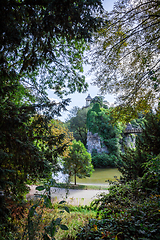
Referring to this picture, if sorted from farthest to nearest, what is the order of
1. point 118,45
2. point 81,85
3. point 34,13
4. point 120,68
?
point 120,68
point 118,45
point 81,85
point 34,13

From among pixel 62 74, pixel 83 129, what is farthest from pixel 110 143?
pixel 62 74

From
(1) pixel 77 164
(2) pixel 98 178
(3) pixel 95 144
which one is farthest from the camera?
(3) pixel 95 144

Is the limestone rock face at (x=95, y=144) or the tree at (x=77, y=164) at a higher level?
the limestone rock face at (x=95, y=144)

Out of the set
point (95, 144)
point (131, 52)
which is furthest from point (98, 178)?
point (131, 52)

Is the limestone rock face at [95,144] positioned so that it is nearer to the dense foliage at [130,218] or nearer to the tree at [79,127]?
the tree at [79,127]

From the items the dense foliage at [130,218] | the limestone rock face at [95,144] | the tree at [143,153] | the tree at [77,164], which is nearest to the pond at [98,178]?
the tree at [77,164]

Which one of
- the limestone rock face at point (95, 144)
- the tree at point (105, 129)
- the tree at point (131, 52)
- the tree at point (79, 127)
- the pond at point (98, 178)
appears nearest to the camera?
the tree at point (131, 52)

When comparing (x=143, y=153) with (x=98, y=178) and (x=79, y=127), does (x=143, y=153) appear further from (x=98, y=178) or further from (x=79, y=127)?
(x=79, y=127)

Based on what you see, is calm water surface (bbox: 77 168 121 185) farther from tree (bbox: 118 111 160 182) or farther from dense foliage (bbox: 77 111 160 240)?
dense foliage (bbox: 77 111 160 240)

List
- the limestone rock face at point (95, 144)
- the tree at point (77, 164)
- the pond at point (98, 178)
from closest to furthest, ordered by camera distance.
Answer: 1. the tree at point (77, 164)
2. the pond at point (98, 178)
3. the limestone rock face at point (95, 144)

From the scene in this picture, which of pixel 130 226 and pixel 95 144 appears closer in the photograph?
pixel 130 226

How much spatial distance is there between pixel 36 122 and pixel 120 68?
12.3ft

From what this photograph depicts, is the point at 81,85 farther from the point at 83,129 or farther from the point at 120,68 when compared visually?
the point at 83,129

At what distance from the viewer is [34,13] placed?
6.33 ft
